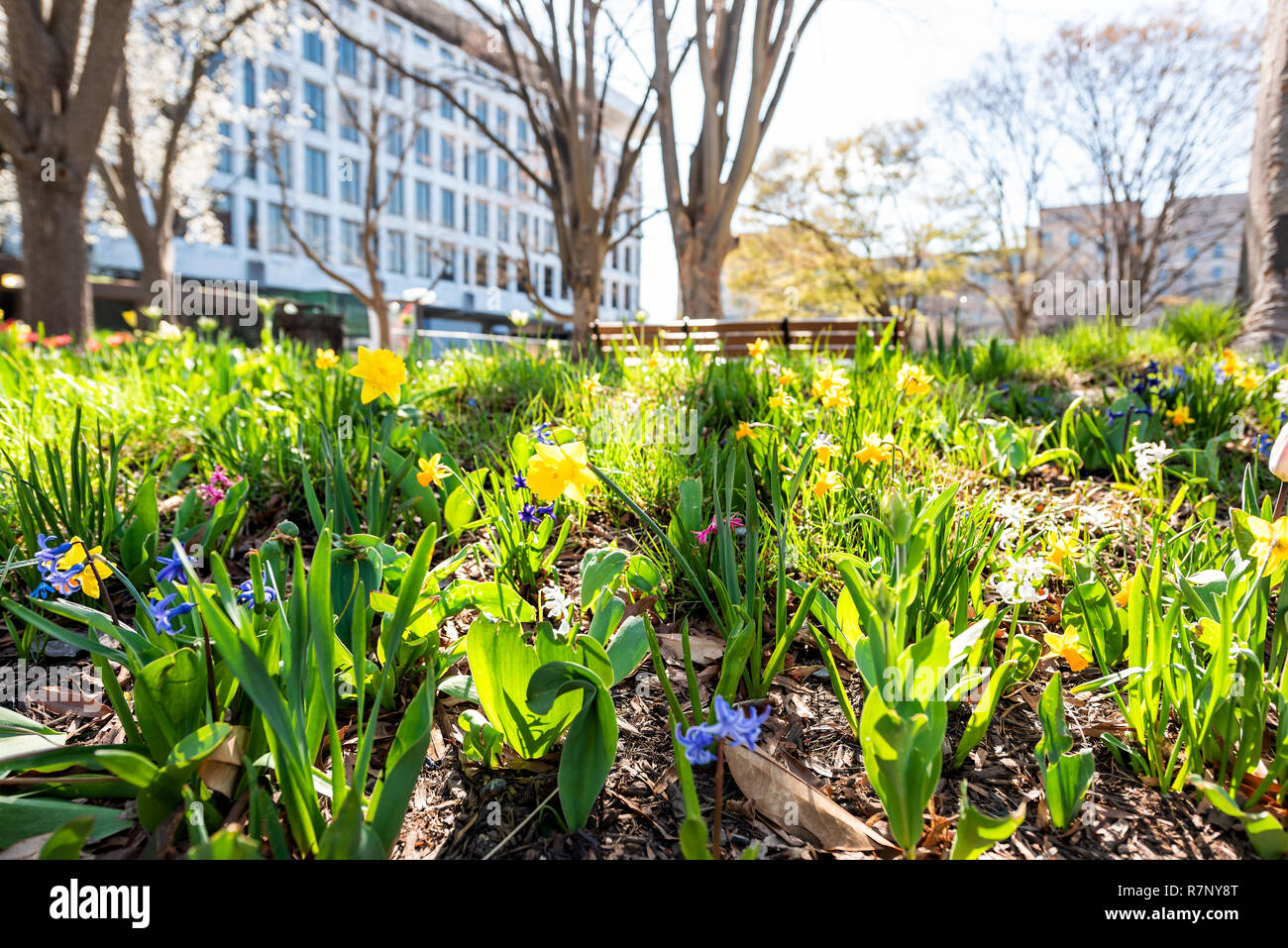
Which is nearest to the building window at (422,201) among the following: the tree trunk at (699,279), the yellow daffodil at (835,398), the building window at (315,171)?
the building window at (315,171)

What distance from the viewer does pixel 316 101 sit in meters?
34.6

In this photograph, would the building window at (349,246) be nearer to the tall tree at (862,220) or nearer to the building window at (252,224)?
the building window at (252,224)

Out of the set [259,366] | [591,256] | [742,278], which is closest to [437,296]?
[742,278]

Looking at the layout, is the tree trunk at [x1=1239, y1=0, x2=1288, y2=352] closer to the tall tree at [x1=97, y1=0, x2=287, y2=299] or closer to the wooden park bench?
the wooden park bench

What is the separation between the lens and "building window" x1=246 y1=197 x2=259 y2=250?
32.1 meters

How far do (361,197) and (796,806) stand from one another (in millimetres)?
39896

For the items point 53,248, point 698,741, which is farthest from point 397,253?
point 698,741

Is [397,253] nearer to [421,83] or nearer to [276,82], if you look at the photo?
[276,82]

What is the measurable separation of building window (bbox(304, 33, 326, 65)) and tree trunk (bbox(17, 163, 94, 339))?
33.3 meters

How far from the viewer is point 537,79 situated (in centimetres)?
980

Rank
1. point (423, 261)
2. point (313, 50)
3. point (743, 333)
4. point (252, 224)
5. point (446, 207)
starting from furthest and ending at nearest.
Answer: point (446, 207), point (423, 261), point (313, 50), point (252, 224), point (743, 333)

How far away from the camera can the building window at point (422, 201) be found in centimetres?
3906

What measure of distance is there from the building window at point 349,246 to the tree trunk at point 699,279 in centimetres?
3245

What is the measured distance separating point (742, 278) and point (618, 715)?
24290 millimetres
